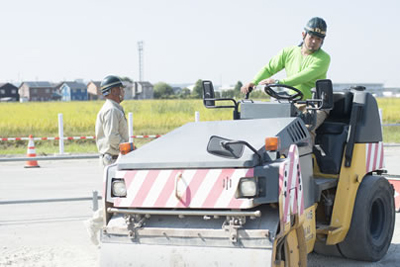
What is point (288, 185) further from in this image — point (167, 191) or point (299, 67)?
point (299, 67)

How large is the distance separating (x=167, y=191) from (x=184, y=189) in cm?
14

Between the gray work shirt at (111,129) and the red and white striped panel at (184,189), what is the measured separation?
1.70m

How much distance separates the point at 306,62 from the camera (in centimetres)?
671

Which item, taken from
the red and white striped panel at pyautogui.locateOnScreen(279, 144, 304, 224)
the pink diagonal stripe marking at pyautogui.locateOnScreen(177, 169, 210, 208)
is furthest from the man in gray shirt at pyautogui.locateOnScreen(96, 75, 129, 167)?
the red and white striped panel at pyautogui.locateOnScreen(279, 144, 304, 224)

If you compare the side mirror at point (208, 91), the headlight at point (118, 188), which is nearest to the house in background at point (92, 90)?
the side mirror at point (208, 91)

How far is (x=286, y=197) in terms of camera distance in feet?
15.3

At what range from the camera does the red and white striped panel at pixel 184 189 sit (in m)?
4.60

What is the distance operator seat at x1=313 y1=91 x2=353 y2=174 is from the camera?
620 centimetres

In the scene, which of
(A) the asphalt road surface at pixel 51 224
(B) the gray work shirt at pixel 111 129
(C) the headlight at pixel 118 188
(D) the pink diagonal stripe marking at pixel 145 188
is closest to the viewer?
(D) the pink diagonal stripe marking at pixel 145 188

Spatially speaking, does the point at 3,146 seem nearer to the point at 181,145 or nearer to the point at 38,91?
the point at 181,145

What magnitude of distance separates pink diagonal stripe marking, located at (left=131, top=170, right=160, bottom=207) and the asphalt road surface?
1977 mm

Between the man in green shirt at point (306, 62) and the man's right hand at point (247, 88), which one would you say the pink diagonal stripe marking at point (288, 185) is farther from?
the man's right hand at point (247, 88)

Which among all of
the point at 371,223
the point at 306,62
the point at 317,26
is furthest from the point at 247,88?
the point at 371,223

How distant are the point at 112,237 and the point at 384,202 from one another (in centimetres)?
305
